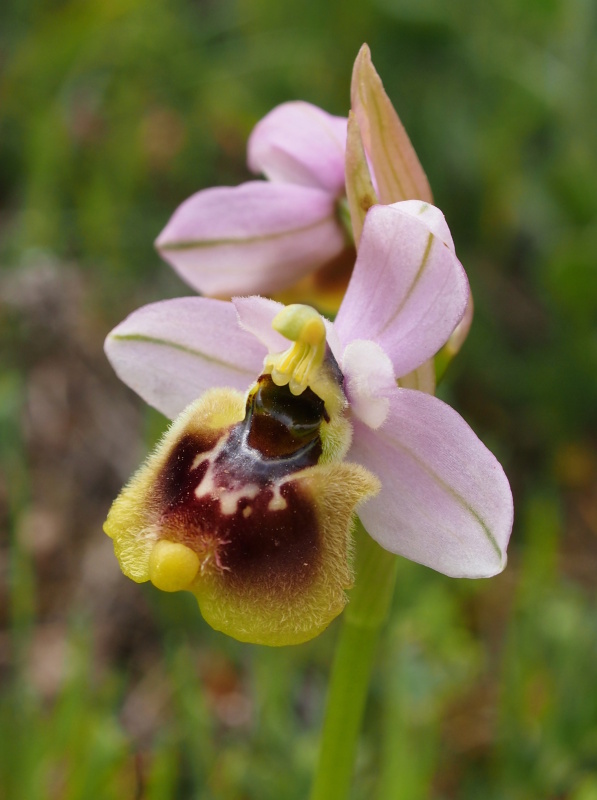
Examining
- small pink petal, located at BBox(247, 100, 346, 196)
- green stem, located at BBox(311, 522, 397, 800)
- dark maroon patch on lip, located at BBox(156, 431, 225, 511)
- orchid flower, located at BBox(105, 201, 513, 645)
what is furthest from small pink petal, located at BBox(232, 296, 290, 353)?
small pink petal, located at BBox(247, 100, 346, 196)

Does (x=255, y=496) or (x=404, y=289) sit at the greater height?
(x=404, y=289)

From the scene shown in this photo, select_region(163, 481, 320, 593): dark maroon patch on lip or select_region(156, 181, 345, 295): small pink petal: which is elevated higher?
select_region(156, 181, 345, 295): small pink petal

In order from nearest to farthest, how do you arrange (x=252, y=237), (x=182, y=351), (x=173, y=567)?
(x=173, y=567), (x=182, y=351), (x=252, y=237)

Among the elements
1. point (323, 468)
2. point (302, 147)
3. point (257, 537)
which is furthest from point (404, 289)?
point (302, 147)

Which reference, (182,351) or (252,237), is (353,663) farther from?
(252,237)

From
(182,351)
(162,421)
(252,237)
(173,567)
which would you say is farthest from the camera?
(162,421)

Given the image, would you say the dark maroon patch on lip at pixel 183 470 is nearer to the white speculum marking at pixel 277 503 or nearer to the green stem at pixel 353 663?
the white speculum marking at pixel 277 503

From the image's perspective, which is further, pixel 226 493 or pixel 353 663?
pixel 353 663

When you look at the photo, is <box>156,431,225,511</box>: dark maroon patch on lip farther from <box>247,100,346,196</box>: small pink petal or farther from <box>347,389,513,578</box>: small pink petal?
<box>247,100,346,196</box>: small pink petal
